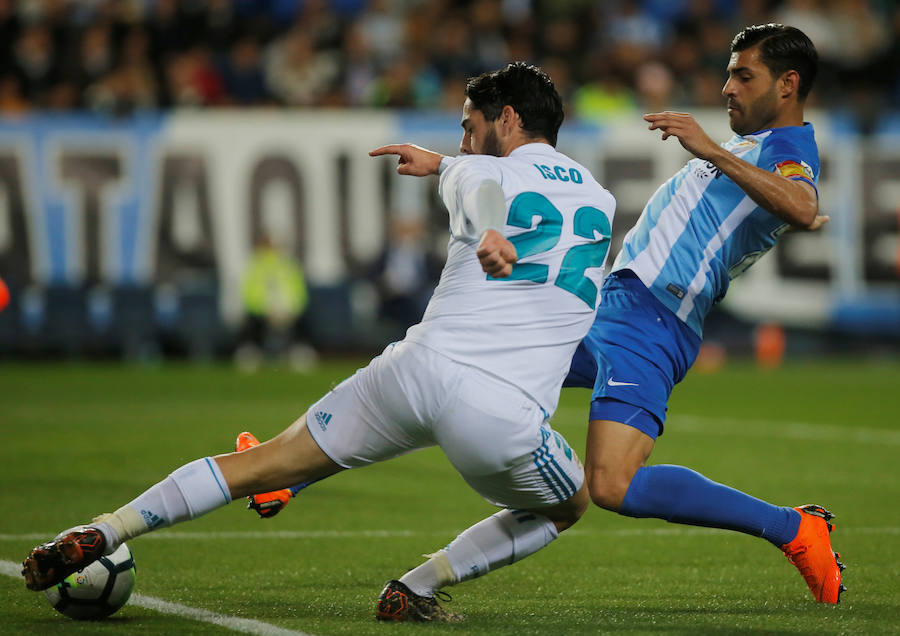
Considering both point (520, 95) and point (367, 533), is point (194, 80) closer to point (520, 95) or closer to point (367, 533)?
point (367, 533)

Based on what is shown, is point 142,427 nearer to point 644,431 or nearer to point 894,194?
point 644,431

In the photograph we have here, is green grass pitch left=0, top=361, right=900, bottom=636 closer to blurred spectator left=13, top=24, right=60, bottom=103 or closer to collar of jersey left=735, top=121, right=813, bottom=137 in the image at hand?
collar of jersey left=735, top=121, right=813, bottom=137

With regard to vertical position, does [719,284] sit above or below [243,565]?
above

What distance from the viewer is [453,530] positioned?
24.2 ft

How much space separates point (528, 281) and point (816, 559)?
170 centimetres

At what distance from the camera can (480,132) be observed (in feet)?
15.9

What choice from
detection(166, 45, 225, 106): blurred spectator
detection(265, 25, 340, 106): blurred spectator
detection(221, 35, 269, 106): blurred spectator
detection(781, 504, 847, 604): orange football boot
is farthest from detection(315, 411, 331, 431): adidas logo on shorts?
detection(221, 35, 269, 106): blurred spectator

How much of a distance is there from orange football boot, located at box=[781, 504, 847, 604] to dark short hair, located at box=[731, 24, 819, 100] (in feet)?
5.68

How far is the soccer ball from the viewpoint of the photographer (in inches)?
195

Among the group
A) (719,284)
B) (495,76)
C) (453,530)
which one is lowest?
(453,530)

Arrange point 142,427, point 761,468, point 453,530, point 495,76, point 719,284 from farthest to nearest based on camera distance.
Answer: point 142,427 → point 761,468 → point 453,530 → point 719,284 → point 495,76

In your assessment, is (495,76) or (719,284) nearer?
(495,76)

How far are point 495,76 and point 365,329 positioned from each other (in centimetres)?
1469

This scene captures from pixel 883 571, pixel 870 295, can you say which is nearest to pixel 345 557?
pixel 883 571
